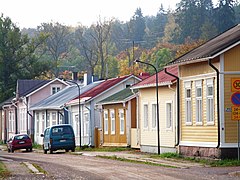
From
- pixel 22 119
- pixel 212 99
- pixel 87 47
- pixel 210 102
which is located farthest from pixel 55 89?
pixel 212 99

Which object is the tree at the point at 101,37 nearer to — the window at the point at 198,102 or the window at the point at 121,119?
the window at the point at 121,119

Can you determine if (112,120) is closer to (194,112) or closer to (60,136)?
(60,136)

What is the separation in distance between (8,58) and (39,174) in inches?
2797

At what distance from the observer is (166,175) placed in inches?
990

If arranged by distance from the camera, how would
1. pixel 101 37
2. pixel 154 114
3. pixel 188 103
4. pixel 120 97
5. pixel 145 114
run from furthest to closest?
pixel 101 37
pixel 120 97
pixel 145 114
pixel 154 114
pixel 188 103

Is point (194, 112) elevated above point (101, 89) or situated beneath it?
situated beneath

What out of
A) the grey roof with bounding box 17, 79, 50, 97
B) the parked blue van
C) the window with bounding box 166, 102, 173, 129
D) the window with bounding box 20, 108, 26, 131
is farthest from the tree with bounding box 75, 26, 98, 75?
the window with bounding box 166, 102, 173, 129

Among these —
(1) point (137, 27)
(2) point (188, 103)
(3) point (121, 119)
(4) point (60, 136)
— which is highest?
(1) point (137, 27)

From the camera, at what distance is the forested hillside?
3856 inches

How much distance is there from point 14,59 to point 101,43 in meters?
12.0

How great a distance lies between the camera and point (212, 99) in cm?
3241

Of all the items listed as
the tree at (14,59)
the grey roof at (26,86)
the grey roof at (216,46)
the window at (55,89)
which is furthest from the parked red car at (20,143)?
the tree at (14,59)

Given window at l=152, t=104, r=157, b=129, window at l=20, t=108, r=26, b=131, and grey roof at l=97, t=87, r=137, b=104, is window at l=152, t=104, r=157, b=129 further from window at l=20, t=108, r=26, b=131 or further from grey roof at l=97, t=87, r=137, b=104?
window at l=20, t=108, r=26, b=131

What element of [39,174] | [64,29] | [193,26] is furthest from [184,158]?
[193,26]
